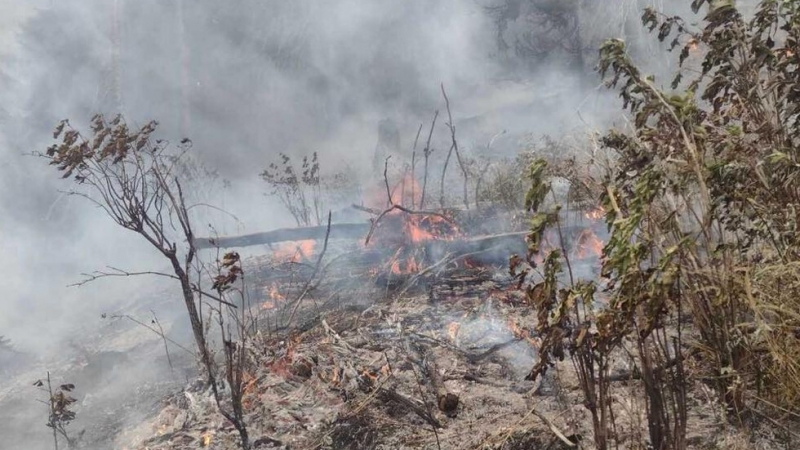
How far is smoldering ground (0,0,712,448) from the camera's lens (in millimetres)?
13383

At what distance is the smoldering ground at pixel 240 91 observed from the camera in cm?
1338

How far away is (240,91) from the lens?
57.2 feet

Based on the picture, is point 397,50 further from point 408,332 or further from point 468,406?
point 468,406

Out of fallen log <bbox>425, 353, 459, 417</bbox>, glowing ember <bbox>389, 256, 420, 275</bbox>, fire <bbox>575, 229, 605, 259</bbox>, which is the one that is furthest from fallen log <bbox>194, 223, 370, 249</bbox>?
fallen log <bbox>425, 353, 459, 417</bbox>

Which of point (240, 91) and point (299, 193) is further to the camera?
point (240, 91)

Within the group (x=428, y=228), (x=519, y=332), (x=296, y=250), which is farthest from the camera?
(x=296, y=250)

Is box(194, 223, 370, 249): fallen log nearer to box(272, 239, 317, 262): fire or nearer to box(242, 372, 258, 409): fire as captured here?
box(272, 239, 317, 262): fire

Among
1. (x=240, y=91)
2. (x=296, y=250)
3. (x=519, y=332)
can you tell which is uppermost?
(x=240, y=91)

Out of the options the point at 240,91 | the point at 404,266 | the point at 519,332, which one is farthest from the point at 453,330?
the point at 240,91

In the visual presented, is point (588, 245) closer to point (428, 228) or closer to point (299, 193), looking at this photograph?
point (428, 228)

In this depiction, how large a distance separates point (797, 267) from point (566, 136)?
900cm

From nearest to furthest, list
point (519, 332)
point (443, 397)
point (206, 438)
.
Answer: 1. point (443, 397)
2. point (206, 438)
3. point (519, 332)

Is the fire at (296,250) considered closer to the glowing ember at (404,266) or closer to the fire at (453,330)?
the glowing ember at (404,266)

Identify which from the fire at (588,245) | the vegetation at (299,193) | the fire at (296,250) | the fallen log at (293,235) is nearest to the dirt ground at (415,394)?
the fire at (588,245)
